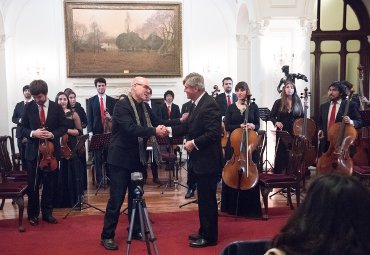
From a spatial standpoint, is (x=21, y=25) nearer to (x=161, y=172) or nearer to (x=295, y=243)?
(x=161, y=172)

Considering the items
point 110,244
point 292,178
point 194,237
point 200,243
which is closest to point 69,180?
point 110,244

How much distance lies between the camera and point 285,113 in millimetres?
6590

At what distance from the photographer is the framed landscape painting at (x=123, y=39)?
10.4 meters

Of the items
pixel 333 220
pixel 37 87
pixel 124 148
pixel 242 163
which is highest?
pixel 37 87

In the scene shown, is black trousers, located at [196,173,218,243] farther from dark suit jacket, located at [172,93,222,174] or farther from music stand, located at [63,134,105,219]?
music stand, located at [63,134,105,219]

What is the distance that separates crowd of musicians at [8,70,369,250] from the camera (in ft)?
14.4

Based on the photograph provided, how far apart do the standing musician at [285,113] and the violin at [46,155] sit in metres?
3.27

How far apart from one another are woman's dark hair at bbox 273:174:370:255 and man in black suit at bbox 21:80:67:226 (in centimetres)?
424

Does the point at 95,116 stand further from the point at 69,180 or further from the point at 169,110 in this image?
the point at 169,110

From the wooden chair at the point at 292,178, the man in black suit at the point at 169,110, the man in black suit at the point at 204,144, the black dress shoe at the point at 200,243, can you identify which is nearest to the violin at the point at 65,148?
the man in black suit at the point at 204,144

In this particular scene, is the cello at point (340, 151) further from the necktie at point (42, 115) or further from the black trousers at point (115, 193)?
the necktie at point (42, 115)

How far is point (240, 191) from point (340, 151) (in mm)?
1305

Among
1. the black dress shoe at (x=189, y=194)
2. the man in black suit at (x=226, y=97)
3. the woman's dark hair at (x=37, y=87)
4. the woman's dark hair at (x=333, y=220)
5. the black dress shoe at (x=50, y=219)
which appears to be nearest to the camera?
the woman's dark hair at (x=333, y=220)

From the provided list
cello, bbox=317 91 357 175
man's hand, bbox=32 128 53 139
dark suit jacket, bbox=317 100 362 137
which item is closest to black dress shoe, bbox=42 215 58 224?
man's hand, bbox=32 128 53 139
